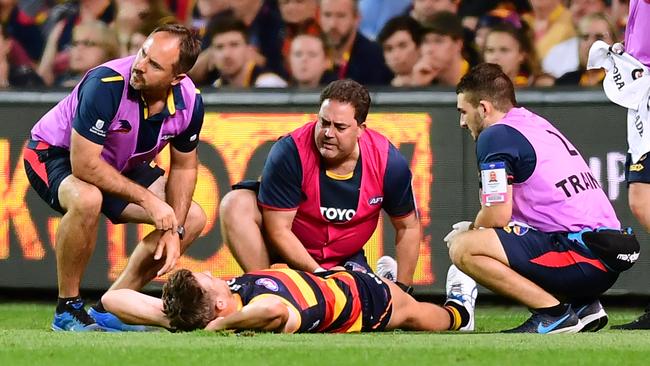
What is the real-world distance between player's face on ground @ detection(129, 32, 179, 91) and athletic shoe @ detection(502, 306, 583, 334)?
2.23 meters

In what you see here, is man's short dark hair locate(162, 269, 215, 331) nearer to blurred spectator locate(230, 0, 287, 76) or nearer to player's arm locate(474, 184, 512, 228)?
player's arm locate(474, 184, 512, 228)

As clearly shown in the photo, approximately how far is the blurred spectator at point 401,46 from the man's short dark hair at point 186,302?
369cm

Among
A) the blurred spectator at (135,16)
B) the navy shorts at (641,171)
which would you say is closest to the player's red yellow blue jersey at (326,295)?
the navy shorts at (641,171)

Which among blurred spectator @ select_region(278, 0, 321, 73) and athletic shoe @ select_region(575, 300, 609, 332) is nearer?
athletic shoe @ select_region(575, 300, 609, 332)

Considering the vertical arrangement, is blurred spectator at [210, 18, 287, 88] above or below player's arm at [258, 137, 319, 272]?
above

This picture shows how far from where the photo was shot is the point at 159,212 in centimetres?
701

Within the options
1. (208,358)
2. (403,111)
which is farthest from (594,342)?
(403,111)

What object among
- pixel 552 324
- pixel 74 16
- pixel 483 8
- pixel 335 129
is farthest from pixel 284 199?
pixel 74 16

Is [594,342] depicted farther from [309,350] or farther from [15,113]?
[15,113]

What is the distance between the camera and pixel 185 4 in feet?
34.2

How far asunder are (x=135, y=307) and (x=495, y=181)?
190cm

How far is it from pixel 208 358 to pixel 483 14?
494 cm

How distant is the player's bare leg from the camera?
25.0ft

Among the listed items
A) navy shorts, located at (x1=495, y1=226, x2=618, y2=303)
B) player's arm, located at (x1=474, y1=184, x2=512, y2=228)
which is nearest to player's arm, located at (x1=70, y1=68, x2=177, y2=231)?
player's arm, located at (x1=474, y1=184, x2=512, y2=228)
